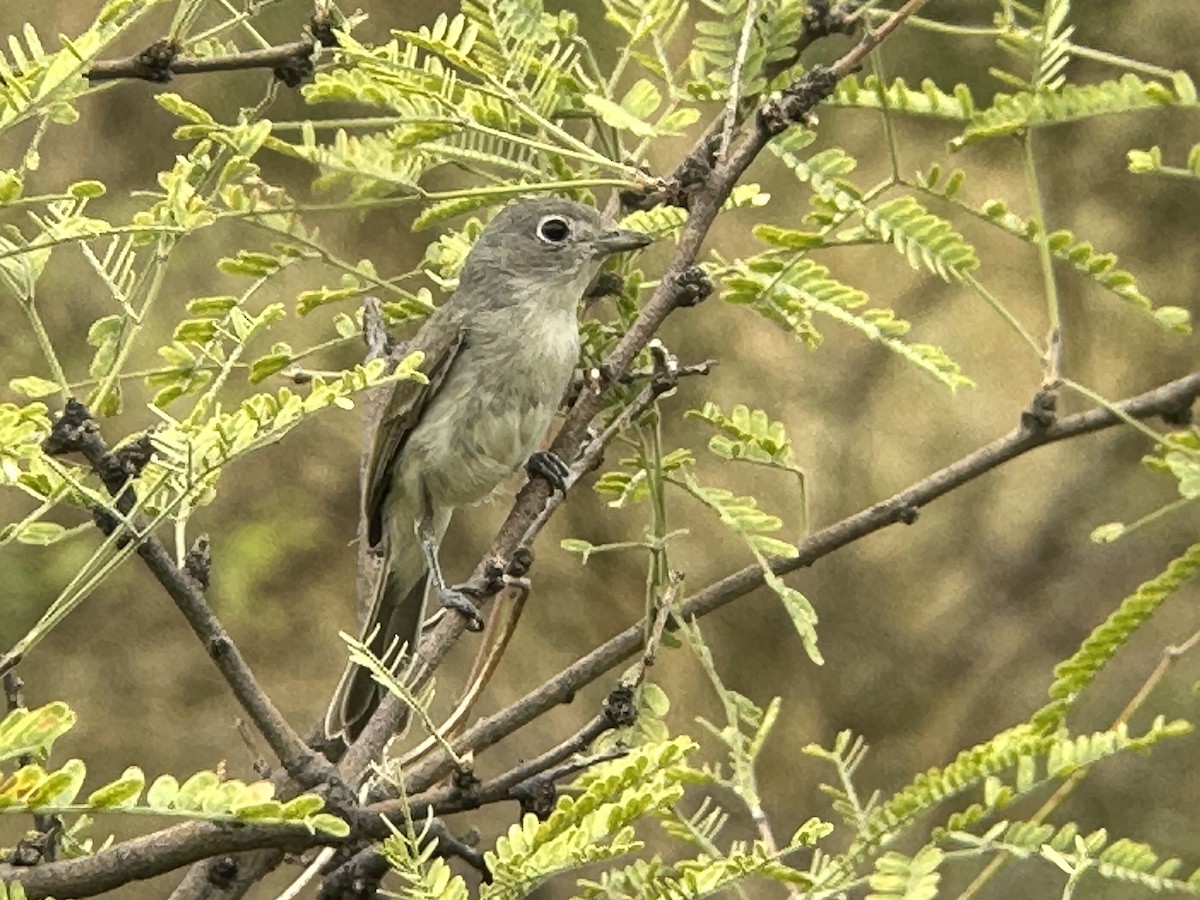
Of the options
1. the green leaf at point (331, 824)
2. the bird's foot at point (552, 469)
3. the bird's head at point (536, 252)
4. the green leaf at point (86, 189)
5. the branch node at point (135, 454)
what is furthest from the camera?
the bird's head at point (536, 252)

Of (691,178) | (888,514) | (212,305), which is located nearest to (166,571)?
(212,305)

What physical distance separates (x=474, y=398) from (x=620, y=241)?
103 centimetres

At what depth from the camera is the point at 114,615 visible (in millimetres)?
6926

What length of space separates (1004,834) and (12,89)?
1.33 meters

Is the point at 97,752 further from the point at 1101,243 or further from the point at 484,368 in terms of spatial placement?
the point at 1101,243

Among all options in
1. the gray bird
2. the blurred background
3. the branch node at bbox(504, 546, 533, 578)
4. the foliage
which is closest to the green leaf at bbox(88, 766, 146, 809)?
the foliage

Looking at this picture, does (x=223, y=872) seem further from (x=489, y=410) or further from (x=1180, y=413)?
(x=489, y=410)

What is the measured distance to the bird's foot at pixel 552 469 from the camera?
262 cm

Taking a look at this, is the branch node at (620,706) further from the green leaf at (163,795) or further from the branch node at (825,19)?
the branch node at (825,19)

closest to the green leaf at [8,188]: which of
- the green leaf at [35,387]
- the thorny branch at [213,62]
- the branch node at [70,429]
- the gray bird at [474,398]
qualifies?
the branch node at [70,429]

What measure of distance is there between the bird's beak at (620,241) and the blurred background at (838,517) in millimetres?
3130

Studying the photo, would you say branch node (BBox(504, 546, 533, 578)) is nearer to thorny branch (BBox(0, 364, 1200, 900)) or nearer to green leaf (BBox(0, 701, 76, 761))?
thorny branch (BBox(0, 364, 1200, 900))

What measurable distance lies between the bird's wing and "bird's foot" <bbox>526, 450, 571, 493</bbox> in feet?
3.77

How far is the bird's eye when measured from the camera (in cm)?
377
